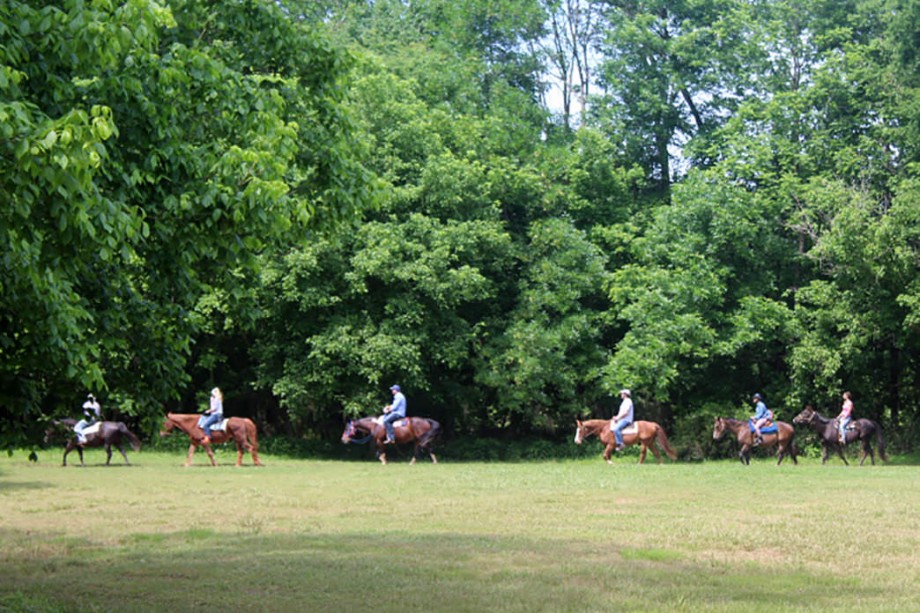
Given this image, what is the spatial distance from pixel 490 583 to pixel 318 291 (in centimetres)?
2476

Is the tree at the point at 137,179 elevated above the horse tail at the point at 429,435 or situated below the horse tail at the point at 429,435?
above

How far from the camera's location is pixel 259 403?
41.8 metres

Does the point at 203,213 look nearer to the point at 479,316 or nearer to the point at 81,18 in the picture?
the point at 81,18

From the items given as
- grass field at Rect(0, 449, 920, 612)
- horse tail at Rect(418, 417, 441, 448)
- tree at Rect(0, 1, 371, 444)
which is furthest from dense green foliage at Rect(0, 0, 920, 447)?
tree at Rect(0, 1, 371, 444)

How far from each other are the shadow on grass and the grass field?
0.03m

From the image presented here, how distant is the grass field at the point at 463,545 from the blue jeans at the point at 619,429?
930 centimetres

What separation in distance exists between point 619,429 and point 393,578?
21.7m

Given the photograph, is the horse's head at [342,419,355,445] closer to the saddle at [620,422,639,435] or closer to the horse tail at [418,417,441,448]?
the horse tail at [418,417,441,448]

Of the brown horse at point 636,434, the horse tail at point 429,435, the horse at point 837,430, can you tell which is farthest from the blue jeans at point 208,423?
the horse at point 837,430

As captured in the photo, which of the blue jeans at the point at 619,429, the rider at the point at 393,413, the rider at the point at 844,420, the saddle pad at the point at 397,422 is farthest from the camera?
the saddle pad at the point at 397,422

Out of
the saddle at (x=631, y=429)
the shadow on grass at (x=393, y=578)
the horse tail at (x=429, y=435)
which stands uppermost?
the saddle at (x=631, y=429)

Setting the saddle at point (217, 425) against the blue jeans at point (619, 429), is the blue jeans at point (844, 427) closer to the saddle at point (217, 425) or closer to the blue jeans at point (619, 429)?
the blue jeans at point (619, 429)

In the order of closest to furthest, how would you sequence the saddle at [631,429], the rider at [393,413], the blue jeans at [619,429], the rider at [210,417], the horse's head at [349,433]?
the rider at [210,417]
the saddle at [631,429]
the blue jeans at [619,429]
the rider at [393,413]
the horse's head at [349,433]

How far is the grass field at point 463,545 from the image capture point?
31.2ft
